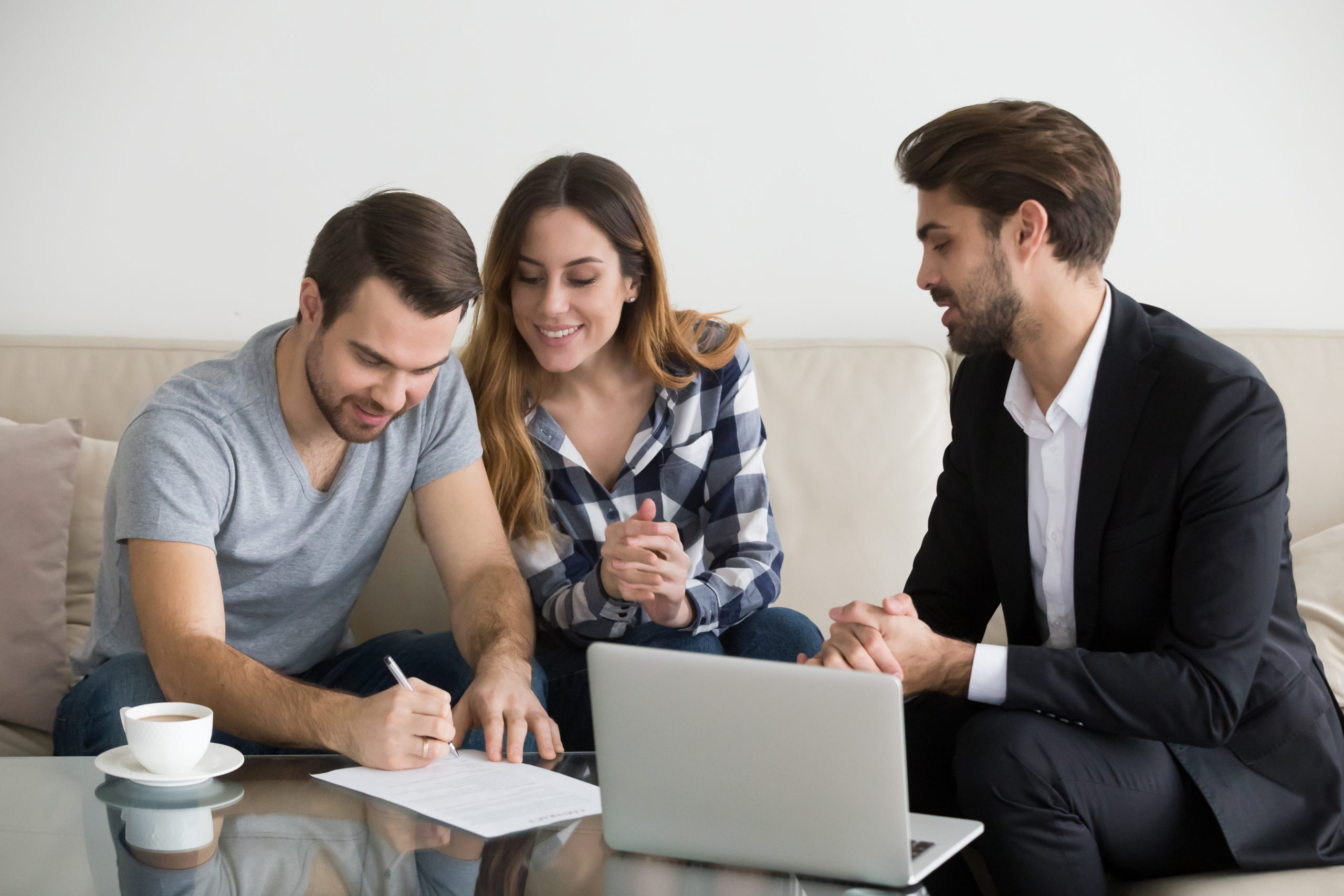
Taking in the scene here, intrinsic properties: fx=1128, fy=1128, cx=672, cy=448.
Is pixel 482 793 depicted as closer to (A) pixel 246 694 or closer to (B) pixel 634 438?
(A) pixel 246 694

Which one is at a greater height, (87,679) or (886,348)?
(886,348)

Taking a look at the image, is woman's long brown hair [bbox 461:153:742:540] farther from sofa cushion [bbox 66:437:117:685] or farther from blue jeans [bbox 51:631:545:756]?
sofa cushion [bbox 66:437:117:685]

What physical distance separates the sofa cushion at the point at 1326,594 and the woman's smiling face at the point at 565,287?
3.84ft

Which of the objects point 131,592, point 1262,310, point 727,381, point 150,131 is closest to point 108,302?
point 150,131

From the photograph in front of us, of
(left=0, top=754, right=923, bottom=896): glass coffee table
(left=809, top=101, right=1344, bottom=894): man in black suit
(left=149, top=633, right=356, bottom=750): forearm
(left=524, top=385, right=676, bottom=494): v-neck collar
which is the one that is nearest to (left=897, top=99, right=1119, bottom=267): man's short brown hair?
(left=809, top=101, right=1344, bottom=894): man in black suit

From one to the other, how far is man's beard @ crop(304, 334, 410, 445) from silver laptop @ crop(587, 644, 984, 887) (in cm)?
71

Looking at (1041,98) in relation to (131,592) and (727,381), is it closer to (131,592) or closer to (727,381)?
(727,381)

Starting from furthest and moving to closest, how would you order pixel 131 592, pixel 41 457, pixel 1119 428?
pixel 41 457, pixel 131 592, pixel 1119 428

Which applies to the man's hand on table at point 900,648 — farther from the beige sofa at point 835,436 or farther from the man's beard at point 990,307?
the beige sofa at point 835,436

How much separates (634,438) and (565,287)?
271 mm

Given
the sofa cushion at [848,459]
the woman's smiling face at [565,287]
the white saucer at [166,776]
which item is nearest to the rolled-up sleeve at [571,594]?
the woman's smiling face at [565,287]

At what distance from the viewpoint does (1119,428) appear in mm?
1331

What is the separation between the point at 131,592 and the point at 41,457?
460 millimetres

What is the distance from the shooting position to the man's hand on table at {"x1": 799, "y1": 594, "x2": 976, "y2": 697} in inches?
50.7
